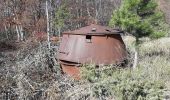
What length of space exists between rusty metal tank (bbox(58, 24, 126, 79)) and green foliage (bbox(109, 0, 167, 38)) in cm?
303

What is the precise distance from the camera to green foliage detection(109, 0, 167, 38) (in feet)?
37.4

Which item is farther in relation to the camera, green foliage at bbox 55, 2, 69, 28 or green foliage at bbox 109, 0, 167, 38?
green foliage at bbox 55, 2, 69, 28

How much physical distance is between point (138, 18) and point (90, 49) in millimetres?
4084

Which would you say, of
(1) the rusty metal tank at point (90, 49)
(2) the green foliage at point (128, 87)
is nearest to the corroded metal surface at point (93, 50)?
(1) the rusty metal tank at point (90, 49)

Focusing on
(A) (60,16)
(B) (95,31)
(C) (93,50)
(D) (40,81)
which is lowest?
(D) (40,81)

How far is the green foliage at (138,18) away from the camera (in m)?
11.4

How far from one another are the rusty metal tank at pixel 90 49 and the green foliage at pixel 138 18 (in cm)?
303

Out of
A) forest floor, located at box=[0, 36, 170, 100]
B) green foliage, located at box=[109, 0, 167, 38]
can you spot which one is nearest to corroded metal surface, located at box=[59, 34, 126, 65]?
forest floor, located at box=[0, 36, 170, 100]

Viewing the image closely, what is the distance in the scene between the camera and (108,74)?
7.05 meters

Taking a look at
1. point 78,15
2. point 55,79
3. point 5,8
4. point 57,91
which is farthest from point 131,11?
point 78,15

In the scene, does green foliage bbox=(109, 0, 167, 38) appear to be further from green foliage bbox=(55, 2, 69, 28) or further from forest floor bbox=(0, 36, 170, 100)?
green foliage bbox=(55, 2, 69, 28)

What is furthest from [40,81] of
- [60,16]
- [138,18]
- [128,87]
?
[60,16]

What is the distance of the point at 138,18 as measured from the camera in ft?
37.6

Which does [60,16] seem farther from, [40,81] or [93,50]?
[40,81]
